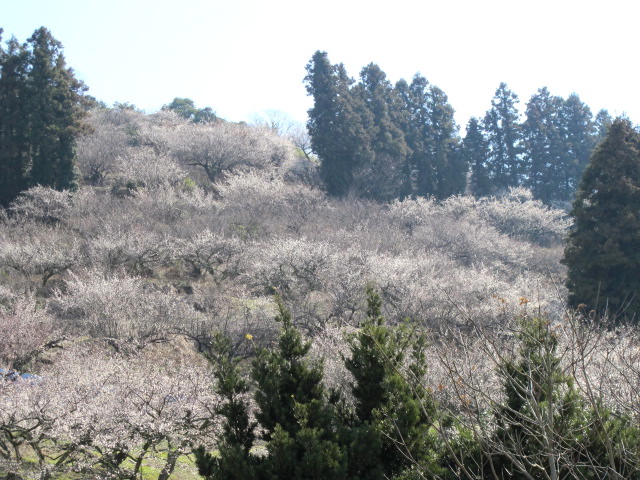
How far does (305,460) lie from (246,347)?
13.1 metres

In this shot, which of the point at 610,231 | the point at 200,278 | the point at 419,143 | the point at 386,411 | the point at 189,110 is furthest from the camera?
the point at 189,110

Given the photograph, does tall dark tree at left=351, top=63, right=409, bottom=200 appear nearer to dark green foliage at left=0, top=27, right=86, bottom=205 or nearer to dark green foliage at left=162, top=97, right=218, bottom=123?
dark green foliage at left=0, top=27, right=86, bottom=205

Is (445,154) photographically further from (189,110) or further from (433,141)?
(189,110)

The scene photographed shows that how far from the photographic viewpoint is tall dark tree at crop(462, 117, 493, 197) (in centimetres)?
4191

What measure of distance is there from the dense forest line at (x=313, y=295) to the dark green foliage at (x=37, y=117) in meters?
0.12

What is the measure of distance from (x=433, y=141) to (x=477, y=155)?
3.09 meters

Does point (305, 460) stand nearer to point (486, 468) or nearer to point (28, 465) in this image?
point (486, 468)

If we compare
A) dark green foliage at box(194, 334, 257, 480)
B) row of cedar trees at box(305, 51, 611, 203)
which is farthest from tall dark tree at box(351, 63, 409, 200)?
dark green foliage at box(194, 334, 257, 480)

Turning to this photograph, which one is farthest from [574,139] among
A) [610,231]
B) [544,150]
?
[610,231]

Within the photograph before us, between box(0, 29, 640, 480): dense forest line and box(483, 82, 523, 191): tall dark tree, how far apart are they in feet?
0.76

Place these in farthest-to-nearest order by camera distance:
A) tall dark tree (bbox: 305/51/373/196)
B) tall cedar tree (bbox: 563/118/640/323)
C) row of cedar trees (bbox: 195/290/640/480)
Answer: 1. tall dark tree (bbox: 305/51/373/196)
2. tall cedar tree (bbox: 563/118/640/323)
3. row of cedar trees (bbox: 195/290/640/480)

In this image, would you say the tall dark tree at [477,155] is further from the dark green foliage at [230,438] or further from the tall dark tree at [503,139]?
the dark green foliage at [230,438]

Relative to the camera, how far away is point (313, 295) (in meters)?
26.2

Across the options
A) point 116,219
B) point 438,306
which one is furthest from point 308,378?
point 116,219
